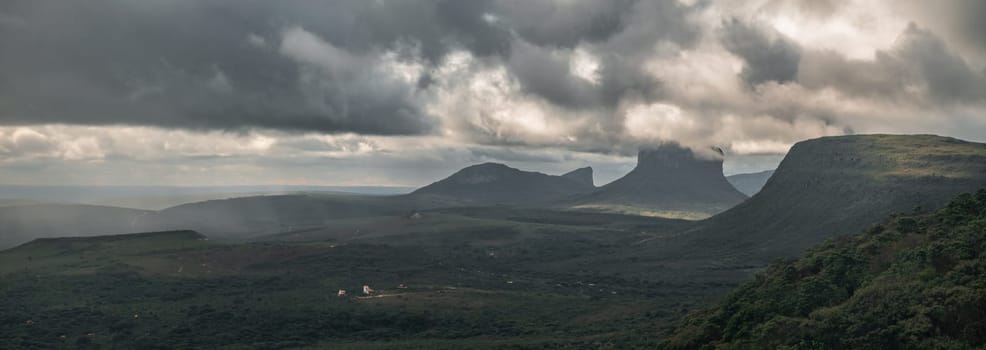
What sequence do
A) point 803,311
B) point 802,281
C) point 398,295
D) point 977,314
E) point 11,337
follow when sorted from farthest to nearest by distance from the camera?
point 398,295 < point 11,337 < point 802,281 < point 803,311 < point 977,314

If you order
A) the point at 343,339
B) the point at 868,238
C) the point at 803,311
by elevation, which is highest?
the point at 868,238

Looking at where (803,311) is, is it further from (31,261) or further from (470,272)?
(31,261)

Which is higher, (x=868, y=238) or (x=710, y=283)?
(x=868, y=238)

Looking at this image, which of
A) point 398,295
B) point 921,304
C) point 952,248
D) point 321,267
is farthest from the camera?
point 321,267

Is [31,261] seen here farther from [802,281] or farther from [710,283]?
[802,281]

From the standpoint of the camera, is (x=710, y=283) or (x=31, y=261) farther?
(x=31, y=261)


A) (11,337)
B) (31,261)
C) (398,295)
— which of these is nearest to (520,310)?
(398,295)

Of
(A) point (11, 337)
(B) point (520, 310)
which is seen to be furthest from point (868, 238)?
(A) point (11, 337)
